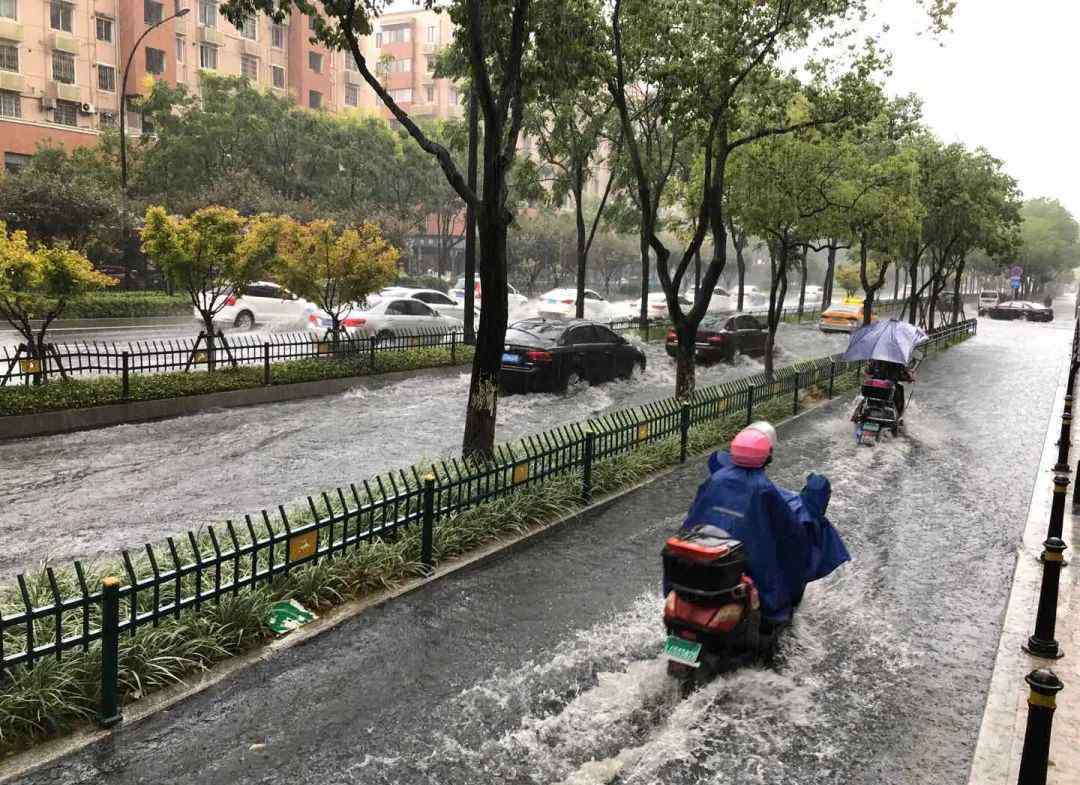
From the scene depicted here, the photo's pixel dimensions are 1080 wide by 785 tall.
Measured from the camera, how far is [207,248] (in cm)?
1525

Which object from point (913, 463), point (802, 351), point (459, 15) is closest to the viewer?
point (459, 15)

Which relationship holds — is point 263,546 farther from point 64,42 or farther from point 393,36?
point 393,36

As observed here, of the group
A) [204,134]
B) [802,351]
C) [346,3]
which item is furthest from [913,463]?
[204,134]

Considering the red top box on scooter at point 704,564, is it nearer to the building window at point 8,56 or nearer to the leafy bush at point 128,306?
the leafy bush at point 128,306

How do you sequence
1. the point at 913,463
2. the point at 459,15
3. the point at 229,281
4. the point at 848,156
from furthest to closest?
1. the point at 848,156
2. the point at 229,281
3. the point at 913,463
4. the point at 459,15

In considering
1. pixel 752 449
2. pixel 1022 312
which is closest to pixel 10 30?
pixel 752 449

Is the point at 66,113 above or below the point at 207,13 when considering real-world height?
below

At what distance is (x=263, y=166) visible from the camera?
4259 cm

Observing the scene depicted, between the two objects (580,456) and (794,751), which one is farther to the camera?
(580,456)

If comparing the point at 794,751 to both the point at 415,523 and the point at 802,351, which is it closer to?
the point at 415,523

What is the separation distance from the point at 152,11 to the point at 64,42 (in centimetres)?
643

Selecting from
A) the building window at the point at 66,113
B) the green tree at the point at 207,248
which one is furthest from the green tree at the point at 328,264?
the building window at the point at 66,113

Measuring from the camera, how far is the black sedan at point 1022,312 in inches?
1976

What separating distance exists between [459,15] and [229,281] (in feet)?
26.0
